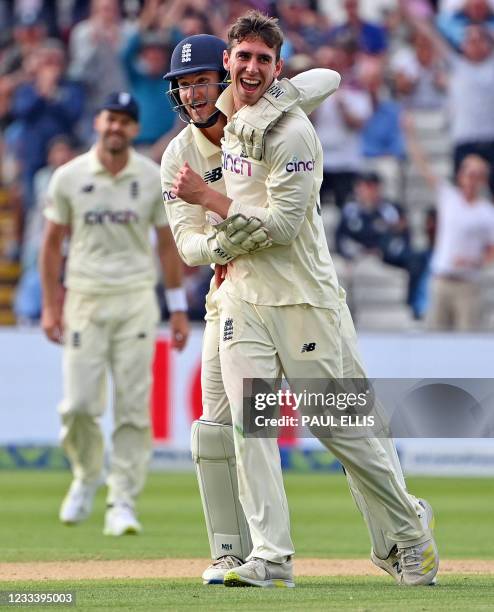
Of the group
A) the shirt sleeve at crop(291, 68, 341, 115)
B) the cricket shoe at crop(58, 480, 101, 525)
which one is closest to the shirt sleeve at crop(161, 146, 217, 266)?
the shirt sleeve at crop(291, 68, 341, 115)

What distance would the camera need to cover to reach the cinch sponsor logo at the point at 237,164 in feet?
18.6

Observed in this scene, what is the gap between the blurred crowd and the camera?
48.6 feet

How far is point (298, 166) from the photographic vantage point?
5.55 m

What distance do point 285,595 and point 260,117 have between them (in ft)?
6.11

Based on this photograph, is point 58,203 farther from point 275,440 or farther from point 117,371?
point 275,440

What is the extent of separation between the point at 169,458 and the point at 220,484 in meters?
7.27

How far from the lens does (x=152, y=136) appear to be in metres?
15.7

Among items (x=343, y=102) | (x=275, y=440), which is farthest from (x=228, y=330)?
(x=343, y=102)

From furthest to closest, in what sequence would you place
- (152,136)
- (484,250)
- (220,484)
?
(152,136) → (484,250) → (220,484)

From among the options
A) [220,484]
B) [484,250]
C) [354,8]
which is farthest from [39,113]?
[220,484]

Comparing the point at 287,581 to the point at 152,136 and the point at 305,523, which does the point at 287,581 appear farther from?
the point at 152,136

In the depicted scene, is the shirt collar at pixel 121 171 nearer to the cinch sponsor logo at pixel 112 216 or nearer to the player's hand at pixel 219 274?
the cinch sponsor logo at pixel 112 216

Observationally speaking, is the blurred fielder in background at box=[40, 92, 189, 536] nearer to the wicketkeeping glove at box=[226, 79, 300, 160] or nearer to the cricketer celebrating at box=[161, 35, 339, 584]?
the cricketer celebrating at box=[161, 35, 339, 584]

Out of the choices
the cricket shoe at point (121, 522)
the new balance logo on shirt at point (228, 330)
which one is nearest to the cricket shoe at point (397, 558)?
the new balance logo on shirt at point (228, 330)
